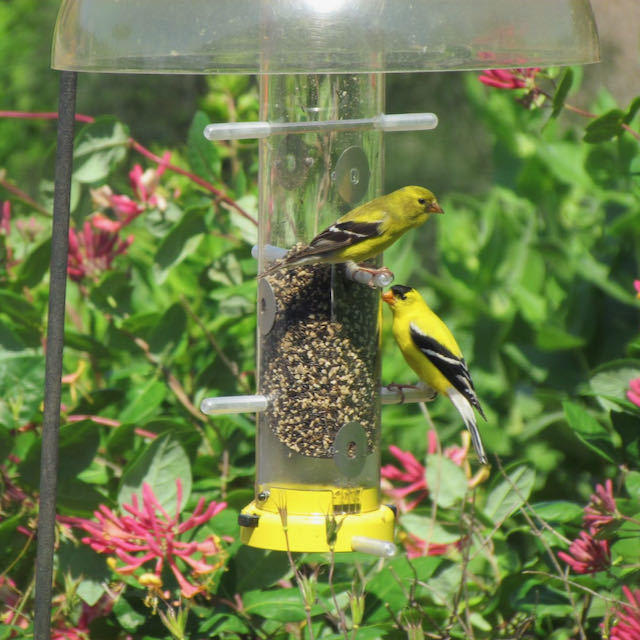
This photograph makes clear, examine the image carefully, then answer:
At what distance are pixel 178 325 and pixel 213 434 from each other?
388mm

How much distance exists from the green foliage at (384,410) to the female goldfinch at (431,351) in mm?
182

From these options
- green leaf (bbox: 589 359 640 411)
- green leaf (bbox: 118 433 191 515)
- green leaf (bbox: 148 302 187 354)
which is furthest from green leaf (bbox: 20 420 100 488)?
green leaf (bbox: 589 359 640 411)

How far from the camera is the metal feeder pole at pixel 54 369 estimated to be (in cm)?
229

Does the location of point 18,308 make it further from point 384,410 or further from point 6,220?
point 384,410

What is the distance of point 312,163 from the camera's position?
2.82m

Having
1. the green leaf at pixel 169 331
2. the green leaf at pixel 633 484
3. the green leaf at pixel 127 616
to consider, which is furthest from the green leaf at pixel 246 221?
the green leaf at pixel 633 484

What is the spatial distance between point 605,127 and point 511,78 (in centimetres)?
32

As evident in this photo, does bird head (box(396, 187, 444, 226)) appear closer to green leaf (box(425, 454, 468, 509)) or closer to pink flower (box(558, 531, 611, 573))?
green leaf (box(425, 454, 468, 509))

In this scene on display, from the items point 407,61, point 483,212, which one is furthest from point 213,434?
point 483,212

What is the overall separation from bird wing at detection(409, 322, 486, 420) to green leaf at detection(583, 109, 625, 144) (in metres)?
0.74

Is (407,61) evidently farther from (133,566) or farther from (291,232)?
(133,566)

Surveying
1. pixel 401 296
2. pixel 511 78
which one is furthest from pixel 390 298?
pixel 511 78

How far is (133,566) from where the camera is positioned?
2494 millimetres

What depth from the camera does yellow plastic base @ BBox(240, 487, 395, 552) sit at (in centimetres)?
256
